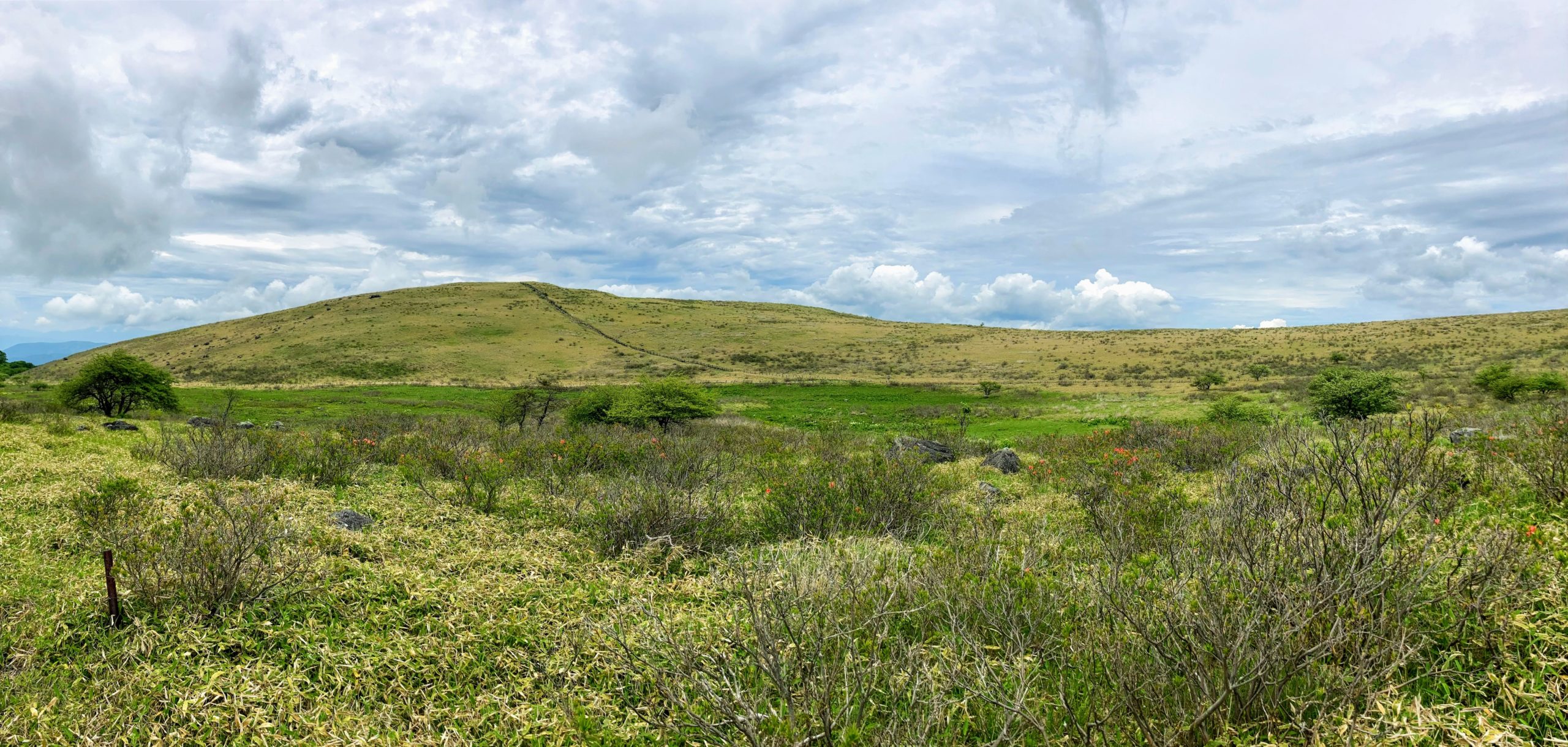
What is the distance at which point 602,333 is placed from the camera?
357ft

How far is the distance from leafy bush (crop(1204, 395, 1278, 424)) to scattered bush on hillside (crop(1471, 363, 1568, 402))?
741 centimetres

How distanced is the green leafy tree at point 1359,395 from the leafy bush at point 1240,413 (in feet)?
5.78

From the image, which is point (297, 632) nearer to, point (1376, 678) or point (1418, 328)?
point (1376, 678)

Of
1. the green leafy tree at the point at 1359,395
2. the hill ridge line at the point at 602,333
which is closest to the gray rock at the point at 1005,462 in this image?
the green leafy tree at the point at 1359,395

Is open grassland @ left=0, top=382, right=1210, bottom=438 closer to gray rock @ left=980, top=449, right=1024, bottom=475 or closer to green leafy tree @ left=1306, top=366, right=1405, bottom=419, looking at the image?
green leafy tree @ left=1306, top=366, right=1405, bottom=419

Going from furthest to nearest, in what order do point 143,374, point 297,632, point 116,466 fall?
point 143,374 → point 116,466 → point 297,632

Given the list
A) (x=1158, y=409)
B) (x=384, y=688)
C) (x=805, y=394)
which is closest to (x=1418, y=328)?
(x=1158, y=409)

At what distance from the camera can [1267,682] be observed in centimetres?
352

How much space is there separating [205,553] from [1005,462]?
14.5m

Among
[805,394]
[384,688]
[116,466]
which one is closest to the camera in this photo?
[384,688]

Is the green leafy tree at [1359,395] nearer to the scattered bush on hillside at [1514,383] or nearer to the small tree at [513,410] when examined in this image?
the scattered bush on hillside at [1514,383]

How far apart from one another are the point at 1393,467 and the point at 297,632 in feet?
29.4

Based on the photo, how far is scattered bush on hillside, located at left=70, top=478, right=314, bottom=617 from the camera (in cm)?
547

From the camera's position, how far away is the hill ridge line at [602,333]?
87.2 meters
